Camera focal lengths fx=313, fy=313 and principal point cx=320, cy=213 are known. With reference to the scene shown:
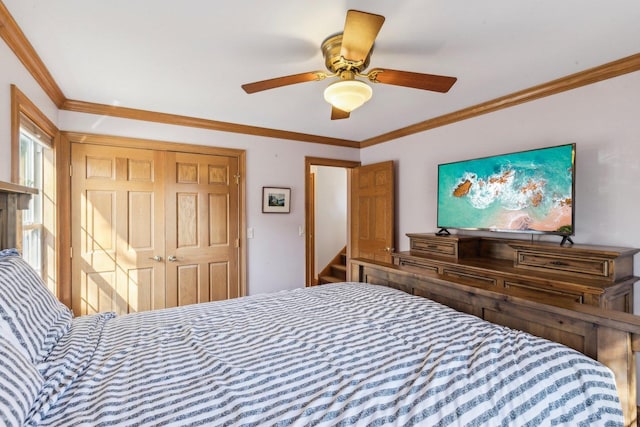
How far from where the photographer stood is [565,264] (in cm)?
209

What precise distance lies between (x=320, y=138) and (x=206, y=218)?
1.73m

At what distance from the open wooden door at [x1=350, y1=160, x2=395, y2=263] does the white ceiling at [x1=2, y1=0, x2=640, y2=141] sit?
1282mm

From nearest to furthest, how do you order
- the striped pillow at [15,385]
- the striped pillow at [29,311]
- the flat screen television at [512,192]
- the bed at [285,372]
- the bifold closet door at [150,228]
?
the striped pillow at [15,385] → the bed at [285,372] → the striped pillow at [29,311] → the flat screen television at [512,192] → the bifold closet door at [150,228]

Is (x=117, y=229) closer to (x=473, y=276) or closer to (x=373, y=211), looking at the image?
(x=373, y=211)

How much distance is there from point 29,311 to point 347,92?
1701mm

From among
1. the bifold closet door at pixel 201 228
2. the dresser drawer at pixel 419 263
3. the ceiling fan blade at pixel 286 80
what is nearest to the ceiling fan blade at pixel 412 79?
the ceiling fan blade at pixel 286 80

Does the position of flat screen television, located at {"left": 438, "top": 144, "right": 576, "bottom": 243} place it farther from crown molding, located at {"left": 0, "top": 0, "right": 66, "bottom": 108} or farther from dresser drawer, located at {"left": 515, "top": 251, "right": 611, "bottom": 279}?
crown molding, located at {"left": 0, "top": 0, "right": 66, "bottom": 108}

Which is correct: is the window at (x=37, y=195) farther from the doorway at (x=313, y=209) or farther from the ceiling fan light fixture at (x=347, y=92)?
the doorway at (x=313, y=209)

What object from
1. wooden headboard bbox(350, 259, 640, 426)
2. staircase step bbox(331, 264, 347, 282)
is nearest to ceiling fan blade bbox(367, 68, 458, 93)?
wooden headboard bbox(350, 259, 640, 426)

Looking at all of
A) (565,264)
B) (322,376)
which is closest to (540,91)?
(565,264)

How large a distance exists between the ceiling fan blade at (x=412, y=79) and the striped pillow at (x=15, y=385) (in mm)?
1849

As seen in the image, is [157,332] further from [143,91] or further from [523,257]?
[523,257]

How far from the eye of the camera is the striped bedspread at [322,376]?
84cm

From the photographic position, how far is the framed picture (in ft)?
12.2
